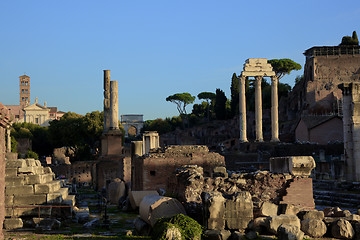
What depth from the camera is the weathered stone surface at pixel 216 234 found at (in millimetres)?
8773

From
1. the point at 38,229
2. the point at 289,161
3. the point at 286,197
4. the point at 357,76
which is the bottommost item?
the point at 38,229

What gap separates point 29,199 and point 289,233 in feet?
24.6

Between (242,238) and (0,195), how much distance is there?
15.2 feet

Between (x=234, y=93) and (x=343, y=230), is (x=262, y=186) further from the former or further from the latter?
(x=234, y=93)

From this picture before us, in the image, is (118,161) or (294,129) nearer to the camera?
(118,161)

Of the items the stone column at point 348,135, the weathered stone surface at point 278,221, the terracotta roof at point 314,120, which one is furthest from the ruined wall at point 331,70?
the weathered stone surface at point 278,221

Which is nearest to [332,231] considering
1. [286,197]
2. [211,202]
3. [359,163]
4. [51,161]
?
[286,197]

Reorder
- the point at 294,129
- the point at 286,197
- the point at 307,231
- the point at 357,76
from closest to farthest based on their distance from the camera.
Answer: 1. the point at 307,231
2. the point at 286,197
3. the point at 294,129
4. the point at 357,76

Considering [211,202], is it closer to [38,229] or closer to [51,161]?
[38,229]

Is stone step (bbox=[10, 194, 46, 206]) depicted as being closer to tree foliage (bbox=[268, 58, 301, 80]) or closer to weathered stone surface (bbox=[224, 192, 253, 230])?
weathered stone surface (bbox=[224, 192, 253, 230])

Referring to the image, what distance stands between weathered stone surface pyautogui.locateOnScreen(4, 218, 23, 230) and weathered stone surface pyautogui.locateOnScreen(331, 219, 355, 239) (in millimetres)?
7185

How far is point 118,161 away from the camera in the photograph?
85.2ft

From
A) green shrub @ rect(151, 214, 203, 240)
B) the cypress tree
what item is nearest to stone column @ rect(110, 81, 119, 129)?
green shrub @ rect(151, 214, 203, 240)

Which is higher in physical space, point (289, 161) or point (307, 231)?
point (289, 161)
